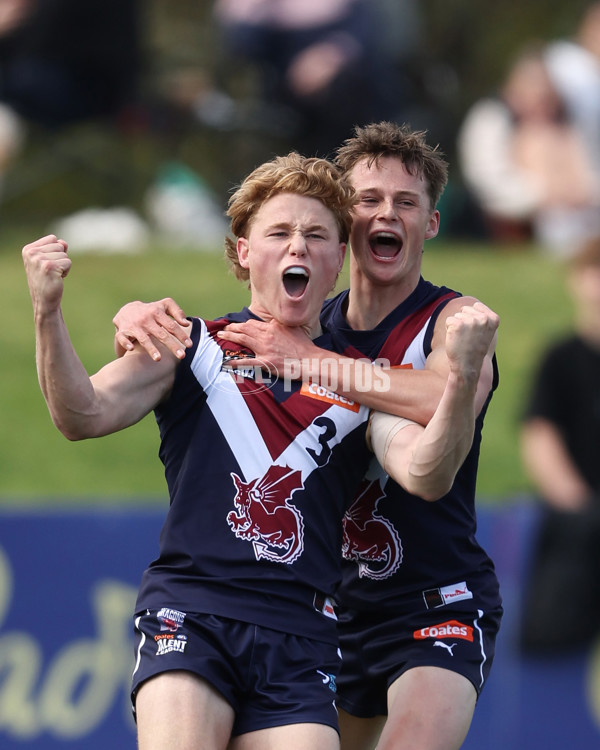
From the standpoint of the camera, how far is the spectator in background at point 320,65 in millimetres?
10047

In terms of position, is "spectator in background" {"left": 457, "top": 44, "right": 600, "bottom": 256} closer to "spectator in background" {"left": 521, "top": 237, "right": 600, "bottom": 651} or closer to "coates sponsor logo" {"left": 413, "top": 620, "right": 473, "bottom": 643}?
"spectator in background" {"left": 521, "top": 237, "right": 600, "bottom": 651}

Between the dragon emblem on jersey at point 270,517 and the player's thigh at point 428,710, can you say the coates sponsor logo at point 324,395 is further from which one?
the player's thigh at point 428,710

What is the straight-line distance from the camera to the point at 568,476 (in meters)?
8.09

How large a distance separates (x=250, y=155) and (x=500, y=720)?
5.26 metres

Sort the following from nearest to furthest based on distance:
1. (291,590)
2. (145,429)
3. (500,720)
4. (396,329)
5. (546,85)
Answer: (291,590), (396,329), (500,720), (145,429), (546,85)

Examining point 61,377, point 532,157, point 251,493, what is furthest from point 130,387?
point 532,157

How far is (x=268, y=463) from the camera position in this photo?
12.2ft

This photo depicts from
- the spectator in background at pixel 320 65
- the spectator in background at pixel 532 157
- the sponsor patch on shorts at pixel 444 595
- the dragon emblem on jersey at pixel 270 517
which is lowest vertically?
the sponsor patch on shorts at pixel 444 595

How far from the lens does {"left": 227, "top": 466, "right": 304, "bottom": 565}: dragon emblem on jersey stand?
3.63m

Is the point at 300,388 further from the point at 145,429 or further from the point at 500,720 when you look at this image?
the point at 145,429

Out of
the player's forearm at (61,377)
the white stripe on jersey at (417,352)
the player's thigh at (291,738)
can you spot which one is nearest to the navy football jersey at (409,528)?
the white stripe on jersey at (417,352)

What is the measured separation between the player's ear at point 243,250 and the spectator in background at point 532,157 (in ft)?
21.6

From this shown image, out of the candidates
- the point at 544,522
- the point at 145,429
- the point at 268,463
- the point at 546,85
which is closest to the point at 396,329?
the point at 268,463

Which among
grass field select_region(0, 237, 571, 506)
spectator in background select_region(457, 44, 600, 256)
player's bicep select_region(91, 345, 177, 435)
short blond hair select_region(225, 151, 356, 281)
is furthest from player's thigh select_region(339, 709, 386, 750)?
spectator in background select_region(457, 44, 600, 256)
